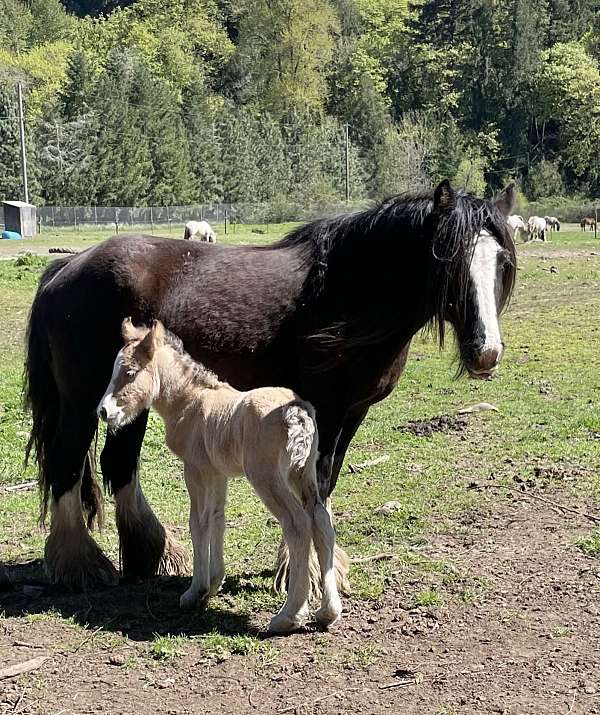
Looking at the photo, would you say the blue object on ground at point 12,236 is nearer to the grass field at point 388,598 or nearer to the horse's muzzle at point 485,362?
the grass field at point 388,598

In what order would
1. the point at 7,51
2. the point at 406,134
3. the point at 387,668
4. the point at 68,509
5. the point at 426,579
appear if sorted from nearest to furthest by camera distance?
the point at 387,668
the point at 426,579
the point at 68,509
the point at 406,134
the point at 7,51

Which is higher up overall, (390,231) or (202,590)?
(390,231)

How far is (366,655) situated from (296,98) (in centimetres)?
8228

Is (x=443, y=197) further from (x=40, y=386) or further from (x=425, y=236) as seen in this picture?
(x=40, y=386)

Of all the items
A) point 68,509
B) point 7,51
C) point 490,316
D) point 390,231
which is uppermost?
point 7,51

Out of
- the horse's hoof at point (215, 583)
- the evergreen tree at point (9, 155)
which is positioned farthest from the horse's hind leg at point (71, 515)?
the evergreen tree at point (9, 155)

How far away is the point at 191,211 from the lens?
206ft

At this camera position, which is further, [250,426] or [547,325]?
[547,325]

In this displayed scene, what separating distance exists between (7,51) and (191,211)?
39.3 metres

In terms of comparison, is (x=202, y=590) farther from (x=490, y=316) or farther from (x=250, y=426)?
(x=490, y=316)

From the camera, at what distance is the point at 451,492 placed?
6.90 m

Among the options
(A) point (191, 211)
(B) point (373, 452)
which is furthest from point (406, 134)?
(B) point (373, 452)

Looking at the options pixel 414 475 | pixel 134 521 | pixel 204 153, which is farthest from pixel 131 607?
pixel 204 153

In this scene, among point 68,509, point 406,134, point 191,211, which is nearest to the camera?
point 68,509
